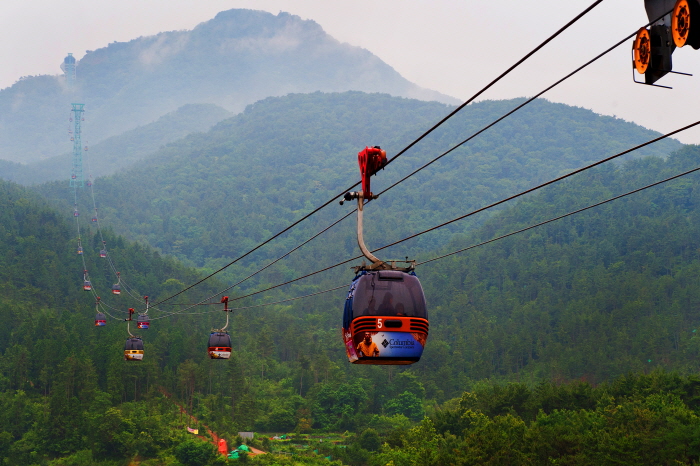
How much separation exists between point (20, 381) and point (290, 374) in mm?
63739

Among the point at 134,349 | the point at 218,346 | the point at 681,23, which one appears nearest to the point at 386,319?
the point at 681,23

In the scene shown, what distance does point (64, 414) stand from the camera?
431 feet

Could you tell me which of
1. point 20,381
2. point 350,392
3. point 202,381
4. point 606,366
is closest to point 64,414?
point 20,381

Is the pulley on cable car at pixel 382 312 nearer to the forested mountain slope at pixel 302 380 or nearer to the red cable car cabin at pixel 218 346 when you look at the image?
the red cable car cabin at pixel 218 346

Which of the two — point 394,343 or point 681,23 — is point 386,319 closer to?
point 394,343

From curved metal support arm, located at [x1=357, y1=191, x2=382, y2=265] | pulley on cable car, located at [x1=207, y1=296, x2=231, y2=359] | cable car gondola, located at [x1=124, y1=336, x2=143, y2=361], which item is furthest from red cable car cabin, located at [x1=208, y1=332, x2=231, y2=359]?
curved metal support arm, located at [x1=357, y1=191, x2=382, y2=265]

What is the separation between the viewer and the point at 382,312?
2008 cm

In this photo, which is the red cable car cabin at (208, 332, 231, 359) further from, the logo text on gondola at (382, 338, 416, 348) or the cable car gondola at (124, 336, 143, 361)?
the logo text on gondola at (382, 338, 416, 348)

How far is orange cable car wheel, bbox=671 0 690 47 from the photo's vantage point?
49.0ft

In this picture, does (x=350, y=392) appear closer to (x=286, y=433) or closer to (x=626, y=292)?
(x=286, y=433)

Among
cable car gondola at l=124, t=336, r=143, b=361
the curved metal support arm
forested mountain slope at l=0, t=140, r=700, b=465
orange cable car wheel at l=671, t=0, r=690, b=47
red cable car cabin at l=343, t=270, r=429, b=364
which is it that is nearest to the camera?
orange cable car wheel at l=671, t=0, r=690, b=47

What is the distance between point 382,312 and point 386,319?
185 mm

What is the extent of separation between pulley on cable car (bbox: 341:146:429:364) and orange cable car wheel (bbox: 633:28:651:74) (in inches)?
229

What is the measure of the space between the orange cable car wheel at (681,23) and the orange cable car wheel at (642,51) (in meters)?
1.68
